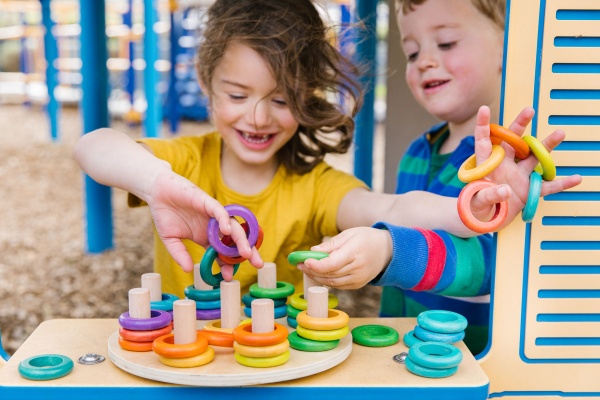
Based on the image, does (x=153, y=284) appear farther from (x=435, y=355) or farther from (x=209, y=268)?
(x=435, y=355)

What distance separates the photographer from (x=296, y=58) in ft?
4.11

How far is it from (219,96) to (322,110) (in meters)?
0.22

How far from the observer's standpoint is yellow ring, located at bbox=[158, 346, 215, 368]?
71 centimetres

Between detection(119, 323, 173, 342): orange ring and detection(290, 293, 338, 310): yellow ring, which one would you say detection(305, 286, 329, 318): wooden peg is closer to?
detection(290, 293, 338, 310): yellow ring

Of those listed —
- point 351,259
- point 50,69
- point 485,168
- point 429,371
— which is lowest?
point 429,371

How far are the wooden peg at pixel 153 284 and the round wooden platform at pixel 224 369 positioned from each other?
11 cm

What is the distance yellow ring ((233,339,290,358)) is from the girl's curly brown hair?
0.62m

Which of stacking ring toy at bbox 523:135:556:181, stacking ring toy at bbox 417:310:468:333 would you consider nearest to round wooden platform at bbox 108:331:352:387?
stacking ring toy at bbox 417:310:468:333

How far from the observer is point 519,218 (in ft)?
2.68

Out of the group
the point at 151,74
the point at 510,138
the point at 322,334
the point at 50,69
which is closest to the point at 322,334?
the point at 322,334

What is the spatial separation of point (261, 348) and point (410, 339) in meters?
0.21

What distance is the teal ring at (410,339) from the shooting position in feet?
2.65

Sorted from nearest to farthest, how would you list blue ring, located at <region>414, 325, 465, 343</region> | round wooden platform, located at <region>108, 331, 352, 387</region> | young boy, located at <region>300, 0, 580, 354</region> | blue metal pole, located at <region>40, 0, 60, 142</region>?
round wooden platform, located at <region>108, 331, 352, 387</region> → blue ring, located at <region>414, 325, 465, 343</region> → young boy, located at <region>300, 0, 580, 354</region> → blue metal pole, located at <region>40, 0, 60, 142</region>

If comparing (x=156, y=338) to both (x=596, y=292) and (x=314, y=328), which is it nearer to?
(x=314, y=328)
